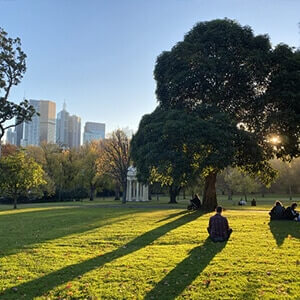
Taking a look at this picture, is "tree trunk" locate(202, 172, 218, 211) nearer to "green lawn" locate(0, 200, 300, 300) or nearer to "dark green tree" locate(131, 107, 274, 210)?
"dark green tree" locate(131, 107, 274, 210)

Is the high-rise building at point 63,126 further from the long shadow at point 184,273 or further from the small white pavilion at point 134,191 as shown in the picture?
the long shadow at point 184,273

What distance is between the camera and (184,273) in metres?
7.09

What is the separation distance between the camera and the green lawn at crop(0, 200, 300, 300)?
602cm

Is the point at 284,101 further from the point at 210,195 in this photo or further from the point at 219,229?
the point at 219,229

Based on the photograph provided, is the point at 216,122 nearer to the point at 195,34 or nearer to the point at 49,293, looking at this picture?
the point at 195,34

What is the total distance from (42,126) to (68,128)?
16287 millimetres

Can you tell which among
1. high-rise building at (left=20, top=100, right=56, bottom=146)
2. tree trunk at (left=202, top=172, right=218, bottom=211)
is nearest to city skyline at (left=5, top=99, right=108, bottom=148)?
high-rise building at (left=20, top=100, right=56, bottom=146)

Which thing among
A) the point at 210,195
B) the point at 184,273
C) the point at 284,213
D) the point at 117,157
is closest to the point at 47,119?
the point at 117,157

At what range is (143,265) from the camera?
7742 mm

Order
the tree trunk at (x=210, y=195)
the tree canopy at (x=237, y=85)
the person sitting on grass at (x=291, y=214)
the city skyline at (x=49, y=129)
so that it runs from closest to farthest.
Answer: the person sitting on grass at (x=291, y=214)
the tree canopy at (x=237, y=85)
the tree trunk at (x=210, y=195)
the city skyline at (x=49, y=129)

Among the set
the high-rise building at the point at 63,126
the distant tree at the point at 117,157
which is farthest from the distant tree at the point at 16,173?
the high-rise building at the point at 63,126

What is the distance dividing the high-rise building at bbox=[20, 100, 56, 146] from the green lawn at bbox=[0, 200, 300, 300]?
101705 mm

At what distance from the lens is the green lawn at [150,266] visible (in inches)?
237

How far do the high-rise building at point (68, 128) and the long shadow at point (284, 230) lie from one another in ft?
364
